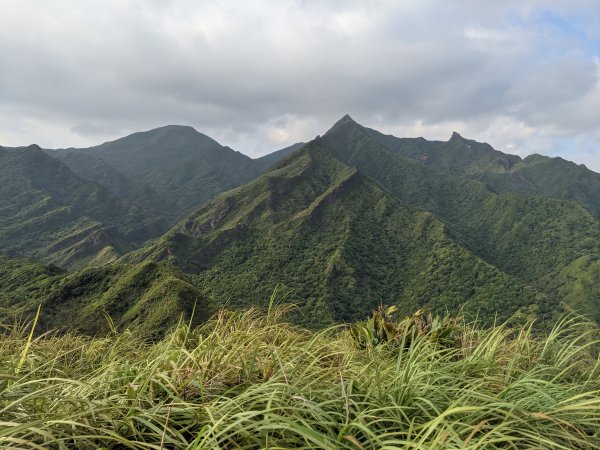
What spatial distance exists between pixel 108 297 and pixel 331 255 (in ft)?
238

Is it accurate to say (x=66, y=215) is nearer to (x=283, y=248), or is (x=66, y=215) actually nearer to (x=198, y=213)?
(x=198, y=213)

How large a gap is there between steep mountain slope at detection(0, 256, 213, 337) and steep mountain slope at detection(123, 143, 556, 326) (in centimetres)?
3047

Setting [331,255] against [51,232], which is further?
[51,232]

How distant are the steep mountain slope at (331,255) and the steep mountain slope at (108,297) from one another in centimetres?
3047

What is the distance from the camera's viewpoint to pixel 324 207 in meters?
132

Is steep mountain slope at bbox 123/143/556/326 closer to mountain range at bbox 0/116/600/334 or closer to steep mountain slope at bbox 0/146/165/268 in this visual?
mountain range at bbox 0/116/600/334

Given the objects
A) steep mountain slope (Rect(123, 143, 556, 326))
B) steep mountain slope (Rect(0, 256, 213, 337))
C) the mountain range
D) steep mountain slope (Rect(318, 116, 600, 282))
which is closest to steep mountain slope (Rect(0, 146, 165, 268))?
the mountain range

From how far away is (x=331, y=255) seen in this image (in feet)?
361

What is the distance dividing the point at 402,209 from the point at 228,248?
2558 inches

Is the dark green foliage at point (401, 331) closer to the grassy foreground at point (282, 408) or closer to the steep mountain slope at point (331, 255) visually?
the grassy foreground at point (282, 408)

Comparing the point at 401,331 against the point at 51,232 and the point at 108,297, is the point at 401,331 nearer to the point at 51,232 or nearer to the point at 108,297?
the point at 108,297

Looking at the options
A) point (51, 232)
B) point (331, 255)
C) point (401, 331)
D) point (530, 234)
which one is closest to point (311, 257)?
point (331, 255)

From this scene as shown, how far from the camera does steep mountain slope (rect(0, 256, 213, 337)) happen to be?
3941 centimetres

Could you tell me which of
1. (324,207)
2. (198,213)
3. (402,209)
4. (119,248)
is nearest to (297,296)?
(324,207)
